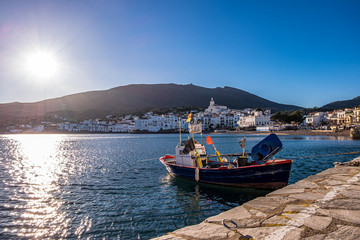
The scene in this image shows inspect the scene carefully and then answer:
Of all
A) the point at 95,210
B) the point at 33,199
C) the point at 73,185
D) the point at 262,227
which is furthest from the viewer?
the point at 73,185

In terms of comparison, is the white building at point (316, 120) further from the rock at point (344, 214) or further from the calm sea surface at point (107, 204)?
the rock at point (344, 214)

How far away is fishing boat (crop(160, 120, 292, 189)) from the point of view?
444 inches

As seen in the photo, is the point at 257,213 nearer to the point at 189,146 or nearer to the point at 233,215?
the point at 233,215

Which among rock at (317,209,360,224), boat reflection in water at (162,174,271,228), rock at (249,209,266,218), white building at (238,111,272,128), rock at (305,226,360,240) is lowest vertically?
boat reflection in water at (162,174,271,228)

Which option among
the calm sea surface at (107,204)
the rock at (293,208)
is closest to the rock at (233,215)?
the rock at (293,208)

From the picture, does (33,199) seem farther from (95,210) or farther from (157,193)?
(157,193)

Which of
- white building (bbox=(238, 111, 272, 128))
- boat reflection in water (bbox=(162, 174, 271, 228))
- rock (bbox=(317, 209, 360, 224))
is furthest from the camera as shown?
white building (bbox=(238, 111, 272, 128))

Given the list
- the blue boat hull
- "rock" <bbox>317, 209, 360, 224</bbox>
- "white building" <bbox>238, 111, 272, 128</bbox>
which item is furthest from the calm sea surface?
"white building" <bbox>238, 111, 272, 128</bbox>

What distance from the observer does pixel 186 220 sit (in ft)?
26.9

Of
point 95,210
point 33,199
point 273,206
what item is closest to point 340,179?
point 273,206

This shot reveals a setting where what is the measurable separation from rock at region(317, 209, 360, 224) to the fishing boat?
269 inches

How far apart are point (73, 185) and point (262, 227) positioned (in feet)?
41.9

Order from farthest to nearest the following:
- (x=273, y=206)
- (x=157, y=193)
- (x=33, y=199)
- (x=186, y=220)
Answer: (x=157, y=193)
(x=33, y=199)
(x=186, y=220)
(x=273, y=206)

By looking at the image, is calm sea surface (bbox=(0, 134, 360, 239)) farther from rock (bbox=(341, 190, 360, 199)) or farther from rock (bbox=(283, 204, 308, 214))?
rock (bbox=(341, 190, 360, 199))
